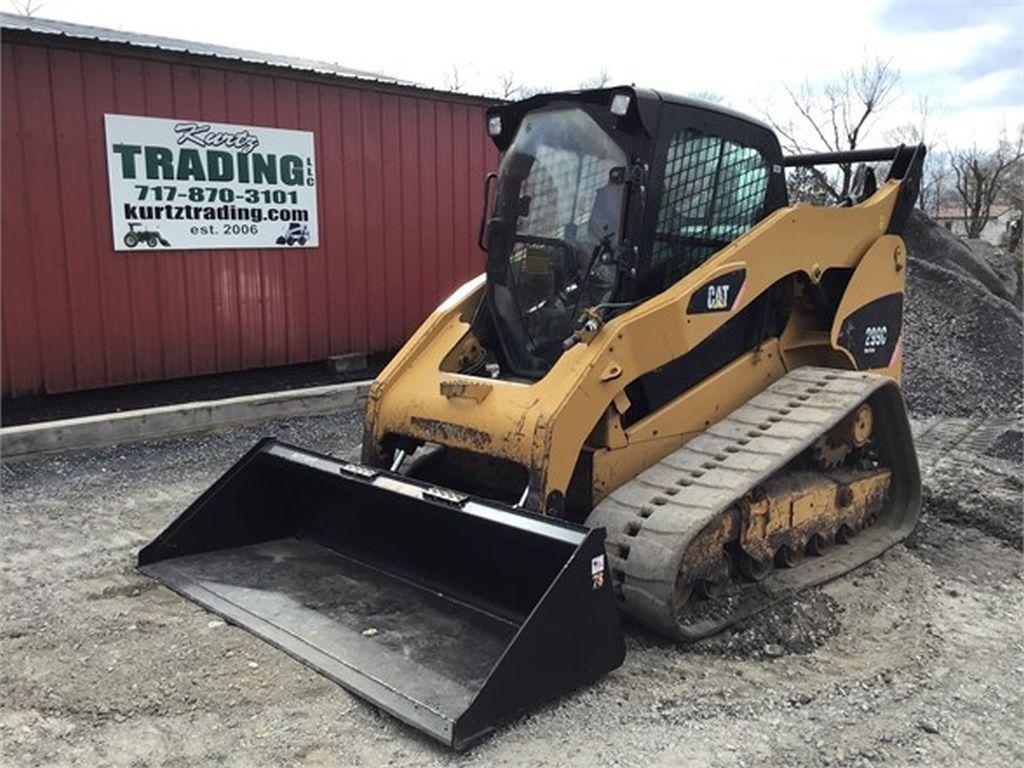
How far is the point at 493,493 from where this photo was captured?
4.59 meters

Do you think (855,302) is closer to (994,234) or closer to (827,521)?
(827,521)

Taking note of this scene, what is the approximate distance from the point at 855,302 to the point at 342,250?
17.6 ft

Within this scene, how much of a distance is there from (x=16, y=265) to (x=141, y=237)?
3.28 ft

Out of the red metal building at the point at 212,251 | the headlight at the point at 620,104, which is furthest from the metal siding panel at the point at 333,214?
the headlight at the point at 620,104

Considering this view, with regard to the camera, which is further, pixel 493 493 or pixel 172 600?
pixel 493 493

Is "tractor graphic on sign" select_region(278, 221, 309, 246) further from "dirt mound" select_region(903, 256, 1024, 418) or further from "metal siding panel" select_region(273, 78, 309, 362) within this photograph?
"dirt mound" select_region(903, 256, 1024, 418)

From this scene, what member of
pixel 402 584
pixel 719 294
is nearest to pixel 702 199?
pixel 719 294

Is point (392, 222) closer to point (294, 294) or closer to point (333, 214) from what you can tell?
point (333, 214)

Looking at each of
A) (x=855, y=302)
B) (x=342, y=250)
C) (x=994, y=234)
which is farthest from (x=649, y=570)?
(x=994, y=234)

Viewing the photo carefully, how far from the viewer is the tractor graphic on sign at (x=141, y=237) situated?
770 cm

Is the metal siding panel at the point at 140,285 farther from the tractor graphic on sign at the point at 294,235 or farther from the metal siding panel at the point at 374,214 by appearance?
the metal siding panel at the point at 374,214

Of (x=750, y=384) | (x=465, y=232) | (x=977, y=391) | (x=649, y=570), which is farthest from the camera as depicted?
(x=465, y=232)

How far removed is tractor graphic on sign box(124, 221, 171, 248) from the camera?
7699 mm

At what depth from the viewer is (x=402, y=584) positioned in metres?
4.15
